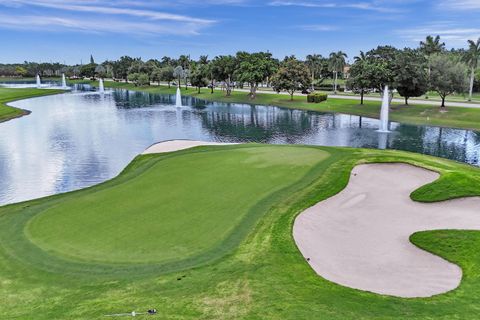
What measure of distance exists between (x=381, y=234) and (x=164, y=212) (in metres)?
11.8

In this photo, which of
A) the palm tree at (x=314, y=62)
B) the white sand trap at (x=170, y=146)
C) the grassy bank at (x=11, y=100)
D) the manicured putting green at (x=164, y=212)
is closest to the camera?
the manicured putting green at (x=164, y=212)

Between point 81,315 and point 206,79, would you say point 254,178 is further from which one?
point 206,79

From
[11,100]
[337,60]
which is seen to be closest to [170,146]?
[11,100]

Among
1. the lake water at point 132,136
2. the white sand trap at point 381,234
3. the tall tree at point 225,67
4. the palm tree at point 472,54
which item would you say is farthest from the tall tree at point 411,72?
the white sand trap at point 381,234

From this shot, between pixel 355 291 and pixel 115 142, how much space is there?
1908 inches

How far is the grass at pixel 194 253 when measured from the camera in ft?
47.7

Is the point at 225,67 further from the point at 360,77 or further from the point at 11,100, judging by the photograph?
the point at 11,100

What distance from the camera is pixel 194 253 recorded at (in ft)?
61.5

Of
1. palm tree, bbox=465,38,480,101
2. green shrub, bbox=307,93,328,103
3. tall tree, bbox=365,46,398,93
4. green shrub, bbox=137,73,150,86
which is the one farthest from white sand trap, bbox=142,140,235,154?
green shrub, bbox=137,73,150,86

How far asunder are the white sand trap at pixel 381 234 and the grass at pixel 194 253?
70 cm

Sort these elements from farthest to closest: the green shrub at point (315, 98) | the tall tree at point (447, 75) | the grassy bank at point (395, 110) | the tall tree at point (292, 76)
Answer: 1. the tall tree at point (292, 76)
2. the green shrub at point (315, 98)
3. the tall tree at point (447, 75)
4. the grassy bank at point (395, 110)

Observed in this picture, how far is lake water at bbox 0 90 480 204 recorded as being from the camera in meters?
40.8

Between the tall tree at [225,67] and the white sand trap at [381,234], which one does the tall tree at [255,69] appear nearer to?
the tall tree at [225,67]

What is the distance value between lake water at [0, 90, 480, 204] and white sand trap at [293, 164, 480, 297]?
22168 millimetres
